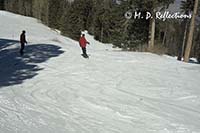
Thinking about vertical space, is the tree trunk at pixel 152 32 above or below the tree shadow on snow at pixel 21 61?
above

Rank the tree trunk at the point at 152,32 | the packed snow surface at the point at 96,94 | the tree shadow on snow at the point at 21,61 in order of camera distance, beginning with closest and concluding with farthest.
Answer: the packed snow surface at the point at 96,94
the tree shadow on snow at the point at 21,61
the tree trunk at the point at 152,32

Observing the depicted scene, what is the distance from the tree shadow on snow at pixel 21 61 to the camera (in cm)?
1814

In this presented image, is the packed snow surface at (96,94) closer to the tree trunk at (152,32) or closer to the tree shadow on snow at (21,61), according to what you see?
the tree shadow on snow at (21,61)

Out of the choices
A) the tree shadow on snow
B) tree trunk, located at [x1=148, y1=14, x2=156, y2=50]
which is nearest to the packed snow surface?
the tree shadow on snow

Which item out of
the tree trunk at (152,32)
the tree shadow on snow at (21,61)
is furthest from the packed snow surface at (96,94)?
the tree trunk at (152,32)

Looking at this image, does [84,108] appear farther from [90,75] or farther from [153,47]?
[153,47]

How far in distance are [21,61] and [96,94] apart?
369 inches

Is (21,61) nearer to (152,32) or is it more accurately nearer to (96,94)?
(96,94)

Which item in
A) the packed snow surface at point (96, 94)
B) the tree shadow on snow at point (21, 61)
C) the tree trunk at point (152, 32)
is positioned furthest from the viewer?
the tree trunk at point (152, 32)

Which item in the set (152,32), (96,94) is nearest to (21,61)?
(96,94)

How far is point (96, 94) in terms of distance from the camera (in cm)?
1533

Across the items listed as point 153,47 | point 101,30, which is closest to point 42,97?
point 153,47

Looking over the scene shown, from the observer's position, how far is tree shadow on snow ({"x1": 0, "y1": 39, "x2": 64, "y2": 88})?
59.5ft

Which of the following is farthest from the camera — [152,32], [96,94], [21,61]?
[152,32]
